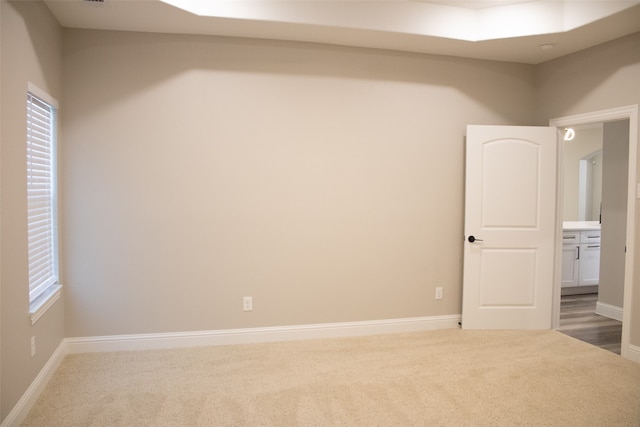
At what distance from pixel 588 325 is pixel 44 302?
4.73 meters

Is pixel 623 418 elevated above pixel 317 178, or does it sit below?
below

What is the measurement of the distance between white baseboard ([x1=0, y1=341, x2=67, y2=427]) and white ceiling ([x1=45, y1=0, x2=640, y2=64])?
2400mm

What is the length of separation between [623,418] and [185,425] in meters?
2.54

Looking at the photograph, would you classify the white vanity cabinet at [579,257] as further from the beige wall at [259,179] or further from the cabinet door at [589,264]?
the beige wall at [259,179]

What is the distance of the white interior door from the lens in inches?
162

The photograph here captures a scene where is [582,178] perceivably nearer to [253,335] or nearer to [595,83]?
[595,83]

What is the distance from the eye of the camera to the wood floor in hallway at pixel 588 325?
157 inches

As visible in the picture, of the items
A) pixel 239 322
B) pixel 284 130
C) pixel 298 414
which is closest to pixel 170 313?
pixel 239 322

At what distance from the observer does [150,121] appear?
354cm

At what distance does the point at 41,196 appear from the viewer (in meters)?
3.02

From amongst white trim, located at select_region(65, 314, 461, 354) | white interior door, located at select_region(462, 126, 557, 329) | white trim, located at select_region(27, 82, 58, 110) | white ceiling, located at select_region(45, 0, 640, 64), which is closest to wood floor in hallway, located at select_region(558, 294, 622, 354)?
white interior door, located at select_region(462, 126, 557, 329)

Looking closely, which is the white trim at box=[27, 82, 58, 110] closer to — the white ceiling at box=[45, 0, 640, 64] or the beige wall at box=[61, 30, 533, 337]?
the beige wall at box=[61, 30, 533, 337]

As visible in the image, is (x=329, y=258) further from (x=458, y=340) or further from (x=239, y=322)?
(x=458, y=340)

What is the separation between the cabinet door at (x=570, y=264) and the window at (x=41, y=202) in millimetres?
5477
